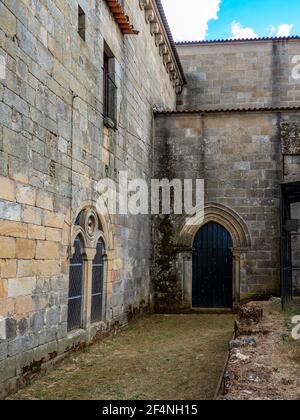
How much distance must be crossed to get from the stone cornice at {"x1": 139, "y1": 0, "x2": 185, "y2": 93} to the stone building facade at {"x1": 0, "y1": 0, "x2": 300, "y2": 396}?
0.05 m

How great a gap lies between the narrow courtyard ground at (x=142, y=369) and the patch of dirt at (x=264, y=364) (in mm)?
511

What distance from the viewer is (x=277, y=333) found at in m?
6.36

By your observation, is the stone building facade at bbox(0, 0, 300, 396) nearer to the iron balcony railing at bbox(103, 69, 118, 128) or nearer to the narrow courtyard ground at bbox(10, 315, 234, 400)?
the iron balcony railing at bbox(103, 69, 118, 128)

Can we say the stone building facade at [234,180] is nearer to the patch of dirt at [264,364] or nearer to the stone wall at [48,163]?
the stone wall at [48,163]

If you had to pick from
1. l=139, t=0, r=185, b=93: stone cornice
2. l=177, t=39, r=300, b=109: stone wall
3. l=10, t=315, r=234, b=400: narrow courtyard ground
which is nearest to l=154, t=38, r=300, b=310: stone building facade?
l=139, t=0, r=185, b=93: stone cornice

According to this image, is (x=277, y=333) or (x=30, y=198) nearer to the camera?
(x=30, y=198)

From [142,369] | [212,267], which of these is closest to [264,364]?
[142,369]

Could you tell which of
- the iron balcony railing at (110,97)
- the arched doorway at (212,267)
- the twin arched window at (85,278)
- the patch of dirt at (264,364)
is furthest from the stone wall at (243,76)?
the patch of dirt at (264,364)

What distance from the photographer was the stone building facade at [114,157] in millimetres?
5332

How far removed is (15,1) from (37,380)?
412cm

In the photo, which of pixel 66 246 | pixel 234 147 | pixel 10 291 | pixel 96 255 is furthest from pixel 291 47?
pixel 10 291

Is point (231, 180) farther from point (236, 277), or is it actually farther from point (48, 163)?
point (48, 163)
